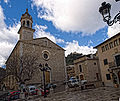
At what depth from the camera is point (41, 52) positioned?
80.6 ft

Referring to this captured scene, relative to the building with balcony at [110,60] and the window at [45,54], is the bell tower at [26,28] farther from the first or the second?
the building with balcony at [110,60]

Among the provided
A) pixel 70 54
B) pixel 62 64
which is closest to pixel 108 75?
pixel 62 64

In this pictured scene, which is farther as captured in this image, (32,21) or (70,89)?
(32,21)

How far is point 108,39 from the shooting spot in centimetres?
1808

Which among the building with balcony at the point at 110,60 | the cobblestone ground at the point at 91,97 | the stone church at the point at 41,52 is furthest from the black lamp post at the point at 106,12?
the stone church at the point at 41,52

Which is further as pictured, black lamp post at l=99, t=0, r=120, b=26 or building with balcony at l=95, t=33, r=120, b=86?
building with balcony at l=95, t=33, r=120, b=86

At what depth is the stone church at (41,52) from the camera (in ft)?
73.2

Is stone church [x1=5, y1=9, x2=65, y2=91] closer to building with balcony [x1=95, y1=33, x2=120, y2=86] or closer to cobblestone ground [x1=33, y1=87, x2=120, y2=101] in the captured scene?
building with balcony [x1=95, y1=33, x2=120, y2=86]

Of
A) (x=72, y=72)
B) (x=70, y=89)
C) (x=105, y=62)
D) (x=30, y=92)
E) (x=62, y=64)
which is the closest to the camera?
(x=30, y=92)

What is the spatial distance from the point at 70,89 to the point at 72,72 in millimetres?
17134

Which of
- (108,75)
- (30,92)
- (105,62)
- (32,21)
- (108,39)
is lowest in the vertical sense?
(30,92)

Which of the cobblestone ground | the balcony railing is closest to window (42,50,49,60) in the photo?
the cobblestone ground

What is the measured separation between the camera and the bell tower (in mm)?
25875

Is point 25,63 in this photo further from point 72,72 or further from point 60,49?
point 72,72
